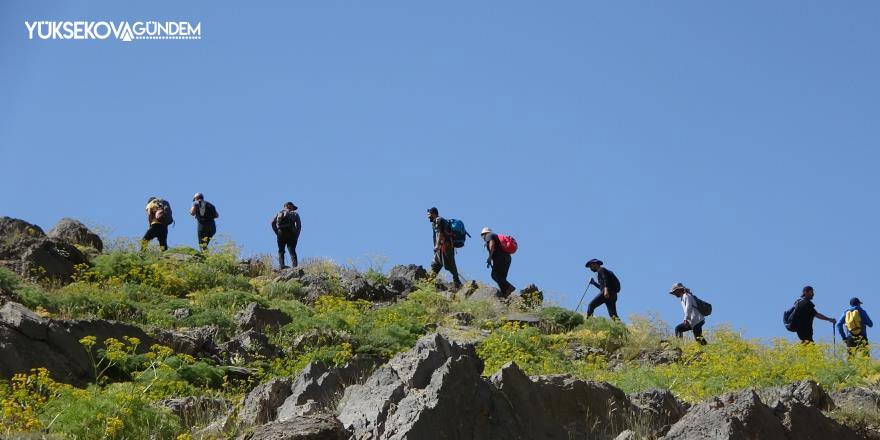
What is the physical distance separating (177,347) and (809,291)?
1117 cm

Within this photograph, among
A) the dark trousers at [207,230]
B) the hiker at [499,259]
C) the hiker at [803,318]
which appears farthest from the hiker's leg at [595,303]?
the dark trousers at [207,230]

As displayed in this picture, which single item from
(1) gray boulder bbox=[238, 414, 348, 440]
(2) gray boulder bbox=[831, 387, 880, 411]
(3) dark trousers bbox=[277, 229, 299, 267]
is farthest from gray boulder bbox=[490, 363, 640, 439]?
(3) dark trousers bbox=[277, 229, 299, 267]

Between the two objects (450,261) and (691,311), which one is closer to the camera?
(691,311)

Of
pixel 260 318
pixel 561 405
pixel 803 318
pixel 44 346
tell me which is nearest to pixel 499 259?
pixel 803 318

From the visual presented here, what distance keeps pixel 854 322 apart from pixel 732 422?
12.6 m

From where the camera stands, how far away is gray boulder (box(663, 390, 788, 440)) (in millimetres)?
9469

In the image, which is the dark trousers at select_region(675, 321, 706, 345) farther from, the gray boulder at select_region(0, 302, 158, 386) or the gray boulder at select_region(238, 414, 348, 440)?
the gray boulder at select_region(238, 414, 348, 440)

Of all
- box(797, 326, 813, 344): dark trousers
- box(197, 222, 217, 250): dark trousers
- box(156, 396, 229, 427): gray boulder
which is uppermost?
box(197, 222, 217, 250): dark trousers

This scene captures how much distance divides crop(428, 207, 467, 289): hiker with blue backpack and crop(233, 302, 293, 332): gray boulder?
726cm

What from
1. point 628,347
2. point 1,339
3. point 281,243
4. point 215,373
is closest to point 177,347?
point 215,373

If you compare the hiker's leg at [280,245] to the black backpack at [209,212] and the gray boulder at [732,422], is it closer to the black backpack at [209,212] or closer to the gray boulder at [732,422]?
the black backpack at [209,212]

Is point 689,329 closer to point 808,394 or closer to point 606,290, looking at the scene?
point 606,290

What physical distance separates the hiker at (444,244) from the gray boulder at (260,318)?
7253 mm

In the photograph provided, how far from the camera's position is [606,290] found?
76.5ft
